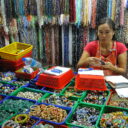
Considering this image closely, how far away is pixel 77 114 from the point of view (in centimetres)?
155

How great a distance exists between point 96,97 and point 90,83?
0.16 meters

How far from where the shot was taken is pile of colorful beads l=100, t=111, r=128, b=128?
4.66 feet

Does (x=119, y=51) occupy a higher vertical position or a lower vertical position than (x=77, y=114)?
higher

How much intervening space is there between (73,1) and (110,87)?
172cm

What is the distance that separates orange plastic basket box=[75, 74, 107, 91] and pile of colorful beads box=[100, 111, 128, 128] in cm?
36

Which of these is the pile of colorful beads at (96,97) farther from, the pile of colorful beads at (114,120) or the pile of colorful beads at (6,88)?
the pile of colorful beads at (6,88)

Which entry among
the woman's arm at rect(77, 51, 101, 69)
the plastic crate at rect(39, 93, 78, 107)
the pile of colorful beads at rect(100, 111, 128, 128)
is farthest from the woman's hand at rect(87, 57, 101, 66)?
the pile of colorful beads at rect(100, 111, 128, 128)

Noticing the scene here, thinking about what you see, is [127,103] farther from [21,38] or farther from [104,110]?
[21,38]

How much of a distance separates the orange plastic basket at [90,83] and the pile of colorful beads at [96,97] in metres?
0.04

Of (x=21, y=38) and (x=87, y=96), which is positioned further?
(x=21, y=38)

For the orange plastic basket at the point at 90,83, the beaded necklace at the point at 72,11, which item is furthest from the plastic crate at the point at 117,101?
the beaded necklace at the point at 72,11

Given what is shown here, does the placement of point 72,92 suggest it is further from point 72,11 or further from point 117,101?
point 72,11

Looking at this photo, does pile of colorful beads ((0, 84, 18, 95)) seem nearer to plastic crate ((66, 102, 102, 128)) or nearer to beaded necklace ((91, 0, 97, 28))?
plastic crate ((66, 102, 102, 128))

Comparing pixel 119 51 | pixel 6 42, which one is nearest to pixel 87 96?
pixel 119 51
